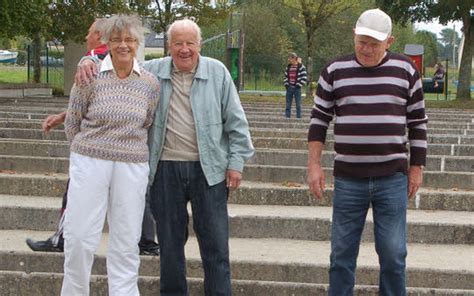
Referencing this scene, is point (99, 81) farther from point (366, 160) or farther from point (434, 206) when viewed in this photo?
point (434, 206)

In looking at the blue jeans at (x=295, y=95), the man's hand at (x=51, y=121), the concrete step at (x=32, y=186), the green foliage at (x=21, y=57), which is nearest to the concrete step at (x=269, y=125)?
the blue jeans at (x=295, y=95)

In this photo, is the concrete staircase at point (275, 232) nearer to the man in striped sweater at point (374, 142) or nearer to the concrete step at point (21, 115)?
the man in striped sweater at point (374, 142)

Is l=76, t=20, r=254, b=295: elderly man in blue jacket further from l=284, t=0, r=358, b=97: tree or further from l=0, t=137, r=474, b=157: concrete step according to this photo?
l=284, t=0, r=358, b=97: tree

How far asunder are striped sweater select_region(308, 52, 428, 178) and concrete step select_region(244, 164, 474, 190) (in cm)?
594

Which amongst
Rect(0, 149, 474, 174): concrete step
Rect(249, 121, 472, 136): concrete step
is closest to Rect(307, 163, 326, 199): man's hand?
Rect(0, 149, 474, 174): concrete step

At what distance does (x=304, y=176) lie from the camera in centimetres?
1135

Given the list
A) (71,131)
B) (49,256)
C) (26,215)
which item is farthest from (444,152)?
(71,131)

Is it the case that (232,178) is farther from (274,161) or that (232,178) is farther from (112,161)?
(274,161)

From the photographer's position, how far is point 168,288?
5.83m

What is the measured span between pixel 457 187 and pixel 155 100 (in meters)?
6.57

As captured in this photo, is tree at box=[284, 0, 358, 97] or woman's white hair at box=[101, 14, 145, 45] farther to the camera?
tree at box=[284, 0, 358, 97]

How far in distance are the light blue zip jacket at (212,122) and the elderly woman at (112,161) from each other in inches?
3.7

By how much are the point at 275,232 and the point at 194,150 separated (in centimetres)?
317

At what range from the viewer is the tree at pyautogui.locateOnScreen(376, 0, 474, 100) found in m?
35.2
